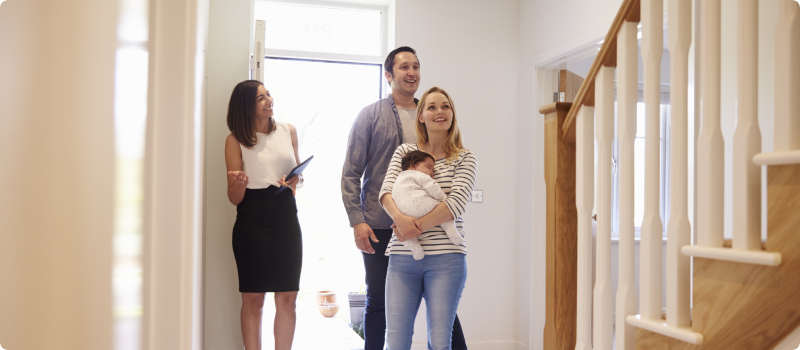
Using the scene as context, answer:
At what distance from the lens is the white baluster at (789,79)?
108cm

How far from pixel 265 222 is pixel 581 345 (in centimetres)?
150

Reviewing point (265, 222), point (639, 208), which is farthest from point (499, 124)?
point (639, 208)

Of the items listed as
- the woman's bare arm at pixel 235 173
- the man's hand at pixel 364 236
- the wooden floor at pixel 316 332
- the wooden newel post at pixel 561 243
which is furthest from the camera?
the wooden floor at pixel 316 332

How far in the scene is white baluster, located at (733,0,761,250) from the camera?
113 centimetres

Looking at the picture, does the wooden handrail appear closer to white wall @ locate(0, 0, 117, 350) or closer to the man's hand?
the man's hand

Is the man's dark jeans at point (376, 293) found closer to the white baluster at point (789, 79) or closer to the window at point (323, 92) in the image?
the window at point (323, 92)

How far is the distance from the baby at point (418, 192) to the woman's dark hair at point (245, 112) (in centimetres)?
94

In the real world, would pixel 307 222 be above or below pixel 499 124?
below

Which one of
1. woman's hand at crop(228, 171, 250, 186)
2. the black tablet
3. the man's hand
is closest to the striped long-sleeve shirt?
the man's hand

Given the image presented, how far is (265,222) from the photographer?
94.8 inches

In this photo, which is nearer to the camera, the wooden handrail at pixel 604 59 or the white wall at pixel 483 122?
the wooden handrail at pixel 604 59

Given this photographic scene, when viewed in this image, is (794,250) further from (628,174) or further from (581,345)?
(581,345)


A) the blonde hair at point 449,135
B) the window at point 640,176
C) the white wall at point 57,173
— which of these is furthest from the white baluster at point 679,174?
the window at point 640,176

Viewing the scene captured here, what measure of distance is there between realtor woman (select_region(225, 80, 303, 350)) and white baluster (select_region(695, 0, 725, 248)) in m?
1.74
